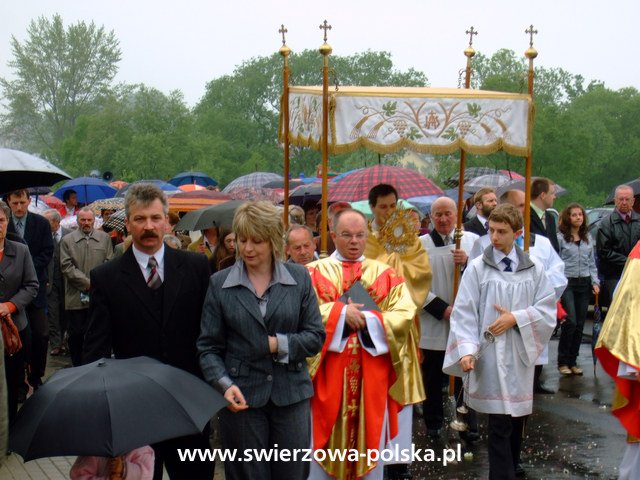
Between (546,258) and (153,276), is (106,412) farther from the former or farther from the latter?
(546,258)

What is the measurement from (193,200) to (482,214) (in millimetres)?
4435

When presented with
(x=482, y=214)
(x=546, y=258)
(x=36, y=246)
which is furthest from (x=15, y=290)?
(x=482, y=214)

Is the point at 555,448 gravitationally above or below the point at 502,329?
below

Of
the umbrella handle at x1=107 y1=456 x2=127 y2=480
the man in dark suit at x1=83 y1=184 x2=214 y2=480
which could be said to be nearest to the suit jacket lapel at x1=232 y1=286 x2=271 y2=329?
the man in dark suit at x1=83 y1=184 x2=214 y2=480

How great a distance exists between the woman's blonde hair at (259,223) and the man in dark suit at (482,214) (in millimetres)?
4814

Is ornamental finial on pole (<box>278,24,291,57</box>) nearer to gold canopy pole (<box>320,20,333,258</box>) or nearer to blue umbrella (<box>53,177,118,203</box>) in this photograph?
gold canopy pole (<box>320,20,333,258</box>)

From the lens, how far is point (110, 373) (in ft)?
13.5

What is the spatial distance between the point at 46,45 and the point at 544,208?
2833 inches

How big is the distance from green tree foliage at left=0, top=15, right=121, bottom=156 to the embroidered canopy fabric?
7010cm

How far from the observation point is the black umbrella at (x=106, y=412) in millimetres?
3824

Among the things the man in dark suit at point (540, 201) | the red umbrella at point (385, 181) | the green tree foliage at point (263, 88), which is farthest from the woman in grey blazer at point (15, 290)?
the green tree foliage at point (263, 88)

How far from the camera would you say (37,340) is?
8.58 metres

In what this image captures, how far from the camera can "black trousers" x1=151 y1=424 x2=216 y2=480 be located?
5027 millimetres

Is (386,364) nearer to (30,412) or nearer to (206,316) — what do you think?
(206,316)
